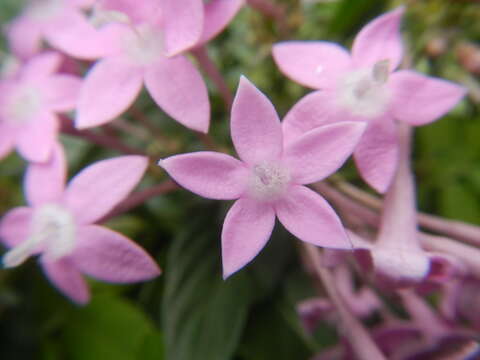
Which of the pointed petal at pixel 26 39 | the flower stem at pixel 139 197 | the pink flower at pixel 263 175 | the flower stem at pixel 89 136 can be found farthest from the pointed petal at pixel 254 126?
the pointed petal at pixel 26 39

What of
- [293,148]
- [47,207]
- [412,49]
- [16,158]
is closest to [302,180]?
[293,148]

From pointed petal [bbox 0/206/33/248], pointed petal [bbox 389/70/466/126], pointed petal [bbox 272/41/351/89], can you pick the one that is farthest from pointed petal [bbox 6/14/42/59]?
pointed petal [bbox 389/70/466/126]

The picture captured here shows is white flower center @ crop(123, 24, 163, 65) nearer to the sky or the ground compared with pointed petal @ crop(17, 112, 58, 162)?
nearer to the sky

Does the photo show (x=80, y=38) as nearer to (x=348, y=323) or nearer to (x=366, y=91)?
(x=366, y=91)

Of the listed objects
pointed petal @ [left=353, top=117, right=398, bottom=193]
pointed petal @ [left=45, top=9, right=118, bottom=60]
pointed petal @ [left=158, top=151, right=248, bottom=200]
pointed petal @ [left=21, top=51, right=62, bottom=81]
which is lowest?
pointed petal @ [left=353, top=117, right=398, bottom=193]

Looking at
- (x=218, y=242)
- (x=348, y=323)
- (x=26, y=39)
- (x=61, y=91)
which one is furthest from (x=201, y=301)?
(x=26, y=39)

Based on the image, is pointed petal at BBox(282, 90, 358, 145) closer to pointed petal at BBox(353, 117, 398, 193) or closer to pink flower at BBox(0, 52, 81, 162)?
pointed petal at BBox(353, 117, 398, 193)

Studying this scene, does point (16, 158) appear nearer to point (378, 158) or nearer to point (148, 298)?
point (148, 298)

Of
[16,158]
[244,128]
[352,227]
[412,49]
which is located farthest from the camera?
[16,158]
